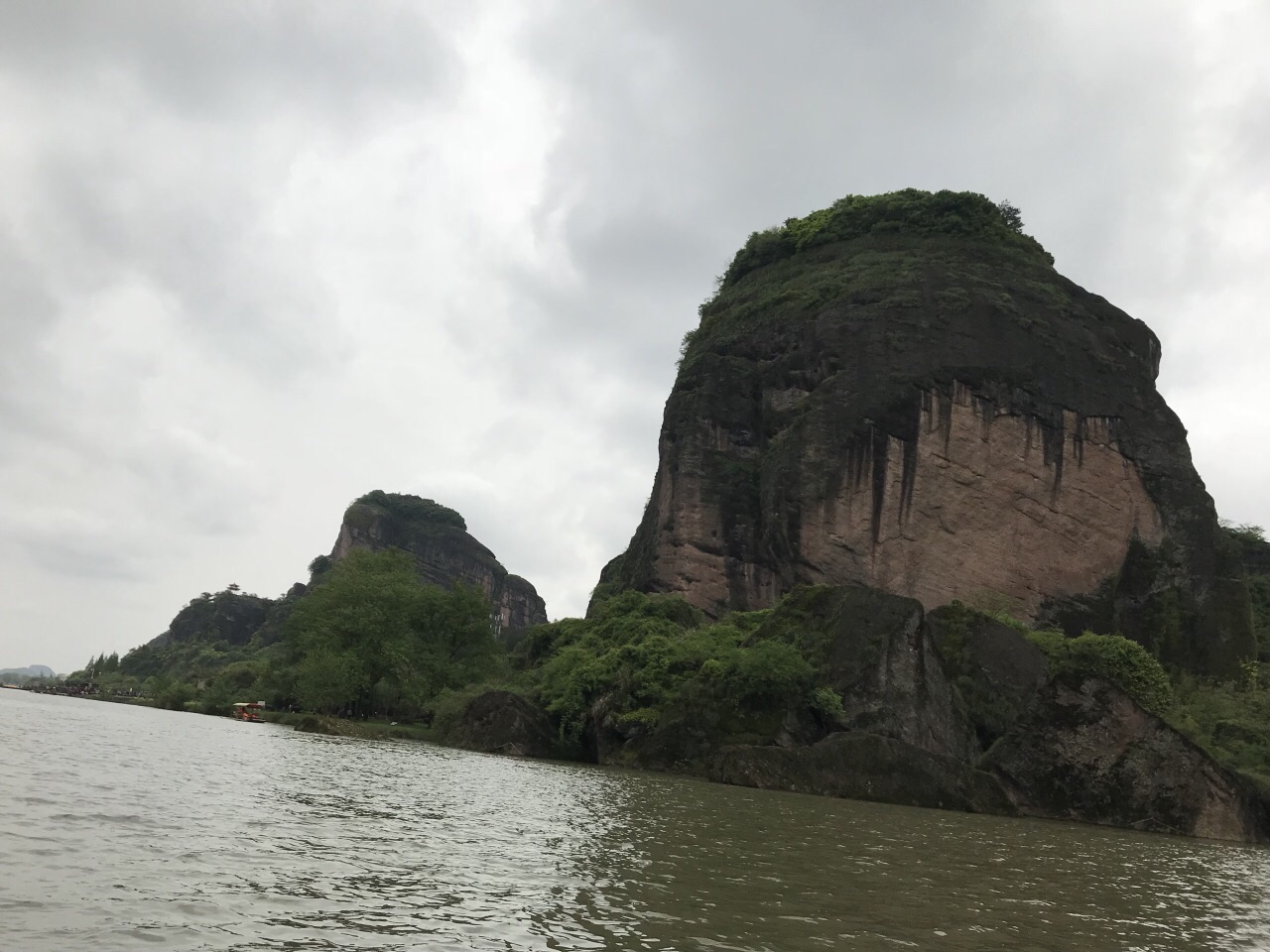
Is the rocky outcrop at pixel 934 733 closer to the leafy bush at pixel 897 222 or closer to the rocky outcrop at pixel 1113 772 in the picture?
the rocky outcrop at pixel 1113 772

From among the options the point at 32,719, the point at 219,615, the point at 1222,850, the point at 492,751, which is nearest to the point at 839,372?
the point at 492,751

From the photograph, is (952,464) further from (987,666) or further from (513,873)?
(513,873)

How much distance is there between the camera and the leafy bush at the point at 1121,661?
156 ft

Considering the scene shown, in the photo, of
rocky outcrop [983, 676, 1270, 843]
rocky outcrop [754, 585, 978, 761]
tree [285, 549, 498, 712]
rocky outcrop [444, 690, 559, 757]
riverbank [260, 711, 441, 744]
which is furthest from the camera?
tree [285, 549, 498, 712]

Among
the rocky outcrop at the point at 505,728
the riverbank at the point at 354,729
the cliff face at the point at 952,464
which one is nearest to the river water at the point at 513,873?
the rocky outcrop at the point at 505,728

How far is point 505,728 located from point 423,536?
143313 millimetres

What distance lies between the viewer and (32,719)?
32.2 metres

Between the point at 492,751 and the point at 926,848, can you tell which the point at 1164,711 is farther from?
the point at 926,848

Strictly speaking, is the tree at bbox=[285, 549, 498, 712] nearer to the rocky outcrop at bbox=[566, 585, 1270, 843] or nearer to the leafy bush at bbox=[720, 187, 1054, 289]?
the rocky outcrop at bbox=[566, 585, 1270, 843]

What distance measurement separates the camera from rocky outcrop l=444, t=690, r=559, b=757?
41.8 metres

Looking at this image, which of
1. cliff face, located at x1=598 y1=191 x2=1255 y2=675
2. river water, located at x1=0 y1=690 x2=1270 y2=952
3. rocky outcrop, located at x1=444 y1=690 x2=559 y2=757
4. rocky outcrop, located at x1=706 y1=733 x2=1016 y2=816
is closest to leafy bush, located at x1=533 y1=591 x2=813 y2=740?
rocky outcrop, located at x1=444 y1=690 x2=559 y2=757

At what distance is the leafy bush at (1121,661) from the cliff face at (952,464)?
11.2 meters

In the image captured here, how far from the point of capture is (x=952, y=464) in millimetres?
63844

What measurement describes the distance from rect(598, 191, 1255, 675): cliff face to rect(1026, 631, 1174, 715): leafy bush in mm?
11234
